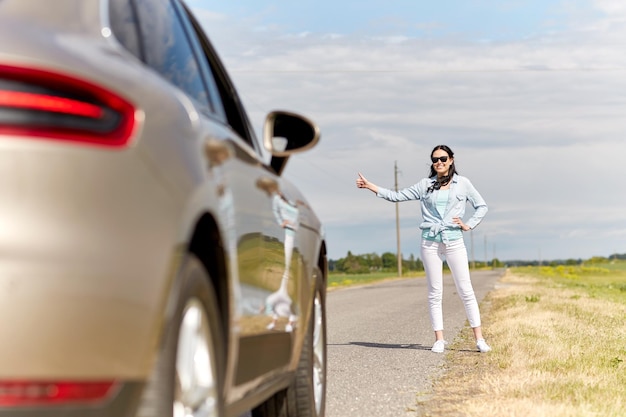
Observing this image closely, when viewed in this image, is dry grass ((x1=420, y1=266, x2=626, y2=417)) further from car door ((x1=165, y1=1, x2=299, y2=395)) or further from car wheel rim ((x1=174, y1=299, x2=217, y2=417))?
car wheel rim ((x1=174, y1=299, x2=217, y2=417))

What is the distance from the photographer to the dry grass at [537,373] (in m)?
6.30

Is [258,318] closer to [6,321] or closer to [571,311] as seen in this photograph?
[6,321]

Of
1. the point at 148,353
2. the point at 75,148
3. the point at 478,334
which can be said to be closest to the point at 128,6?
the point at 75,148

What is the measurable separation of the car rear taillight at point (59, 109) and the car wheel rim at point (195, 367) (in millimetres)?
527

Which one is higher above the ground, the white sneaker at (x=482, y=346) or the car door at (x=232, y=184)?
the car door at (x=232, y=184)

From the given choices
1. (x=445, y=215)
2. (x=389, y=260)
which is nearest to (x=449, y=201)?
(x=445, y=215)

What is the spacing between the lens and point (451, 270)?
10742 mm

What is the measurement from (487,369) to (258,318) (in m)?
5.30

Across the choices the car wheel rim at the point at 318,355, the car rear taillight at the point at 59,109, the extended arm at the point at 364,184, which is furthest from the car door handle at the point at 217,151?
the extended arm at the point at 364,184

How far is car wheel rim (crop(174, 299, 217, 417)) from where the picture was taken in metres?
2.71

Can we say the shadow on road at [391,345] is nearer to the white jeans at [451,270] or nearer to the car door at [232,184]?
the white jeans at [451,270]

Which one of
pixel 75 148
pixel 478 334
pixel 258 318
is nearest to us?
pixel 75 148

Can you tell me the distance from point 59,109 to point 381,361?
755 cm

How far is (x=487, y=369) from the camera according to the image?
28.4 ft
